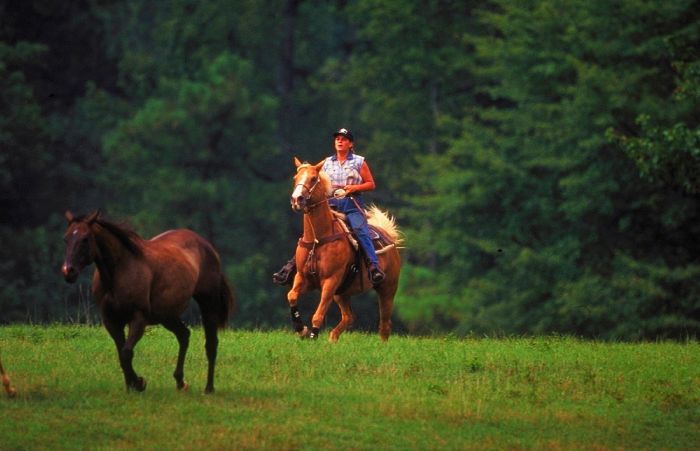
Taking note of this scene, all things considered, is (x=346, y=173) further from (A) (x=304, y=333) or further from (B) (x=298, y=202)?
(A) (x=304, y=333)

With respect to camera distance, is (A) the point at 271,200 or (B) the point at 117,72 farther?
(B) the point at 117,72

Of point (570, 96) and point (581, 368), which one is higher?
point (570, 96)

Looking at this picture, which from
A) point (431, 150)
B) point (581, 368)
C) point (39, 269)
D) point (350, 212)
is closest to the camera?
point (581, 368)

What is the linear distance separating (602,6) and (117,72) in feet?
83.7

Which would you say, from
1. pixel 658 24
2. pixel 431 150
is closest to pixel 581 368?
pixel 658 24

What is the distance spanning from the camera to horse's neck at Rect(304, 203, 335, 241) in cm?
2233

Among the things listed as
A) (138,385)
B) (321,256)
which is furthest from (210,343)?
(321,256)

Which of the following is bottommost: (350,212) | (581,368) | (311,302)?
(311,302)

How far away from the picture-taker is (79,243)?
1587 centimetres

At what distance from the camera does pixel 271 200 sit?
6112 centimetres

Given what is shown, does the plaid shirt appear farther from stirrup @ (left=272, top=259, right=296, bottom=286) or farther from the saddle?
stirrup @ (left=272, top=259, right=296, bottom=286)

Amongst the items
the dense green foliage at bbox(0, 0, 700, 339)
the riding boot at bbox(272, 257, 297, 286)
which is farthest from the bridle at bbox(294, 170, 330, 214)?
the dense green foliage at bbox(0, 0, 700, 339)

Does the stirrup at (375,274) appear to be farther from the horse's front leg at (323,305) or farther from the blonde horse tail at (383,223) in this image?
the blonde horse tail at (383,223)

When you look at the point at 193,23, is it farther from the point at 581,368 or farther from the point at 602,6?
the point at 581,368
